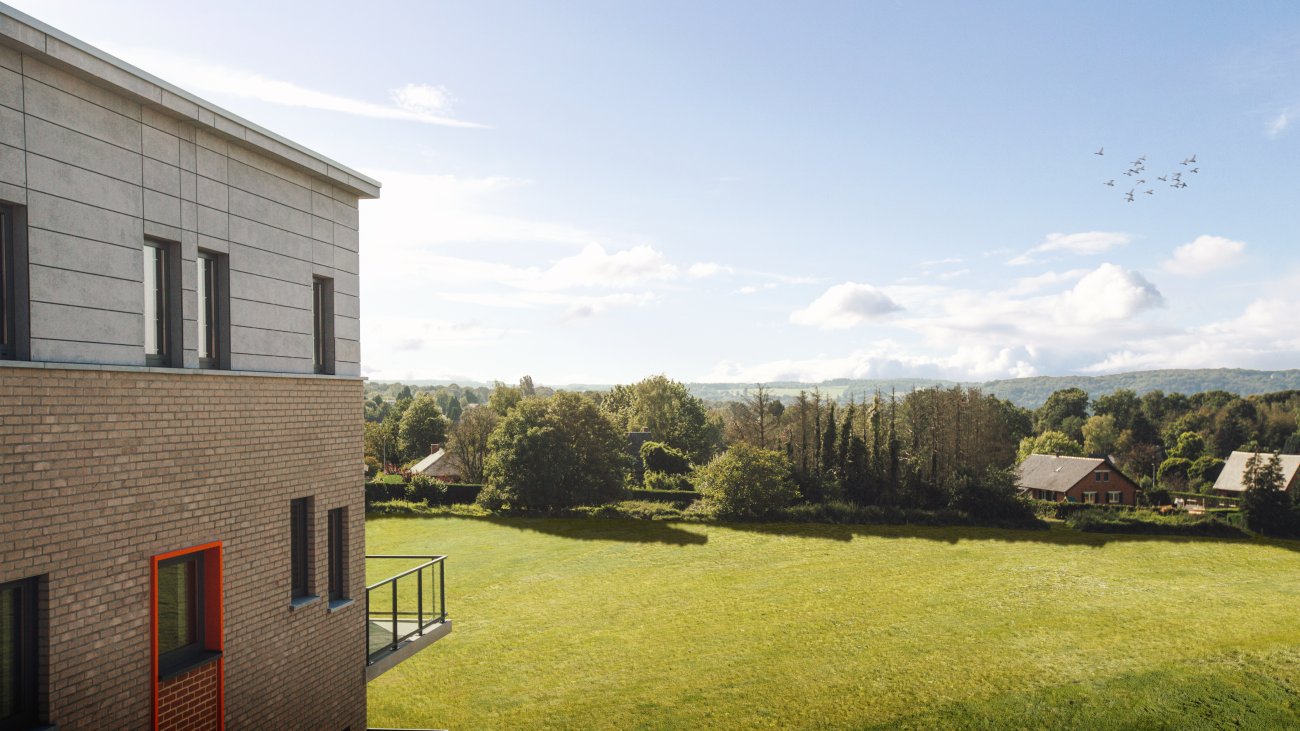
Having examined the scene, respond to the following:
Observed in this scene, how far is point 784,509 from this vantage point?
1347 inches

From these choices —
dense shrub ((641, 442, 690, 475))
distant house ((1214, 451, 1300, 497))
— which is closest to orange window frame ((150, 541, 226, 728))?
dense shrub ((641, 442, 690, 475))

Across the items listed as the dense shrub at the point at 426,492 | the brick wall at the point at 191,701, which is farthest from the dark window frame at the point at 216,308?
the dense shrub at the point at 426,492

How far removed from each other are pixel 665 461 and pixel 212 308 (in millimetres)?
40901

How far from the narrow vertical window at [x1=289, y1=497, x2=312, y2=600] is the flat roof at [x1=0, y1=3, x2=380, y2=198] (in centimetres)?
394

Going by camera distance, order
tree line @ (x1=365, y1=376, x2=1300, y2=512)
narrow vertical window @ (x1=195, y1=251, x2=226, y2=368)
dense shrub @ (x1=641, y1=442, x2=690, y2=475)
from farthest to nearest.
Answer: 1. dense shrub @ (x1=641, y1=442, x2=690, y2=475)
2. tree line @ (x1=365, y1=376, x2=1300, y2=512)
3. narrow vertical window @ (x1=195, y1=251, x2=226, y2=368)

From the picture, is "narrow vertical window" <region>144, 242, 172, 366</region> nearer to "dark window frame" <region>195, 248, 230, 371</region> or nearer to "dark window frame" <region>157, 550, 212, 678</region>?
"dark window frame" <region>195, 248, 230, 371</region>

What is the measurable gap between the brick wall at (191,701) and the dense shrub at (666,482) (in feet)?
125

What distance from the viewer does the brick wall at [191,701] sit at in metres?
6.47

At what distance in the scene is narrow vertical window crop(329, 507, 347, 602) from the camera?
9.25 meters

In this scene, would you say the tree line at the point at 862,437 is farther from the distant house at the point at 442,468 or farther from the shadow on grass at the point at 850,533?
the shadow on grass at the point at 850,533

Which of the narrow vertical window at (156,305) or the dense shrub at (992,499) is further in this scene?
the dense shrub at (992,499)

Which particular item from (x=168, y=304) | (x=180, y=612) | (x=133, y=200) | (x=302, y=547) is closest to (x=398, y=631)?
(x=302, y=547)

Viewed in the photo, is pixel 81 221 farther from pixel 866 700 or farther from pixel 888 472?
pixel 888 472

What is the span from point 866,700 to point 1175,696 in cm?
701
